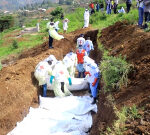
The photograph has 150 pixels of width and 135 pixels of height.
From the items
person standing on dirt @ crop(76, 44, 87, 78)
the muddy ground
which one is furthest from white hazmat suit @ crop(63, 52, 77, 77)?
the muddy ground

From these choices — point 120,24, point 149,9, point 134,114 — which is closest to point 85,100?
point 134,114

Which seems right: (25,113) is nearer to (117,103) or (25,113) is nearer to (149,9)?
(117,103)

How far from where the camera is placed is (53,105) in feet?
26.3

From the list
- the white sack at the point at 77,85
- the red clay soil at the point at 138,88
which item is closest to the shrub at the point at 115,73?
the red clay soil at the point at 138,88

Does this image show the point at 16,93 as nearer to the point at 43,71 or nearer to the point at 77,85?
the point at 43,71

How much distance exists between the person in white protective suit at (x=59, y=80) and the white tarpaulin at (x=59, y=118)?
324 mm

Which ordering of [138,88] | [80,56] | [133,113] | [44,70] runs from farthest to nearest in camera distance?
[80,56], [44,70], [138,88], [133,113]

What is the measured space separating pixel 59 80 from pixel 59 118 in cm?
157

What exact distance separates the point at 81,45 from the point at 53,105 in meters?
3.31

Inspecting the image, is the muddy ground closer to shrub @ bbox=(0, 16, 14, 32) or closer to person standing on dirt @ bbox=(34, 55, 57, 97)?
person standing on dirt @ bbox=(34, 55, 57, 97)

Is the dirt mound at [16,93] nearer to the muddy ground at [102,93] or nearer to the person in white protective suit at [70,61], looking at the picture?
the muddy ground at [102,93]

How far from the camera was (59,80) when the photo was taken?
8.38 meters

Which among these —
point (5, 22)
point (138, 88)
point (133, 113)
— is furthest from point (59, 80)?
point (5, 22)

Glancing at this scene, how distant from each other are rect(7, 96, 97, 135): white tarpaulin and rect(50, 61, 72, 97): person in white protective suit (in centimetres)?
32
